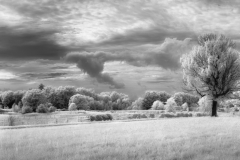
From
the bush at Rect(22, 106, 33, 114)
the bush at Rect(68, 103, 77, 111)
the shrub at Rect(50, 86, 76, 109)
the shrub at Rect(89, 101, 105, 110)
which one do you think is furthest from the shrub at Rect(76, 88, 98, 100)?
the bush at Rect(22, 106, 33, 114)

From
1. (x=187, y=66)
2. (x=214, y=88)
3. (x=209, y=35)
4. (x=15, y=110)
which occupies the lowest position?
(x=15, y=110)

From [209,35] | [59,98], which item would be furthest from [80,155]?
[59,98]

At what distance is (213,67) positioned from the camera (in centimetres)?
3672

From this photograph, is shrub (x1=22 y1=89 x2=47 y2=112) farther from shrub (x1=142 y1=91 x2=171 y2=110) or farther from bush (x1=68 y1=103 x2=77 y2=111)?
shrub (x1=142 y1=91 x2=171 y2=110)

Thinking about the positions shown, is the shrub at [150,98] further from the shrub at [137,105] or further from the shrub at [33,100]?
the shrub at [33,100]

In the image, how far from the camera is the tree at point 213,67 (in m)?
36.4

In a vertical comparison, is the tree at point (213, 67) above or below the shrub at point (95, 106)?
above

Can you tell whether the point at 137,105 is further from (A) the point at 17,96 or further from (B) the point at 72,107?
(A) the point at 17,96

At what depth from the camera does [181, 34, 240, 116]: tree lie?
36438mm

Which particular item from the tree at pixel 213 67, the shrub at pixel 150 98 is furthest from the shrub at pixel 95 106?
the tree at pixel 213 67

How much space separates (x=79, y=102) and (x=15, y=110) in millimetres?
30976

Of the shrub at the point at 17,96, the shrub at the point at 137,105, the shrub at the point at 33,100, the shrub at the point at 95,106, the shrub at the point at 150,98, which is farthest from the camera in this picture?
the shrub at the point at 150,98

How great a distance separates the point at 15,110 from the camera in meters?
114

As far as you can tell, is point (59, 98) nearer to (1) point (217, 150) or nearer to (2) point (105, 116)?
(2) point (105, 116)
